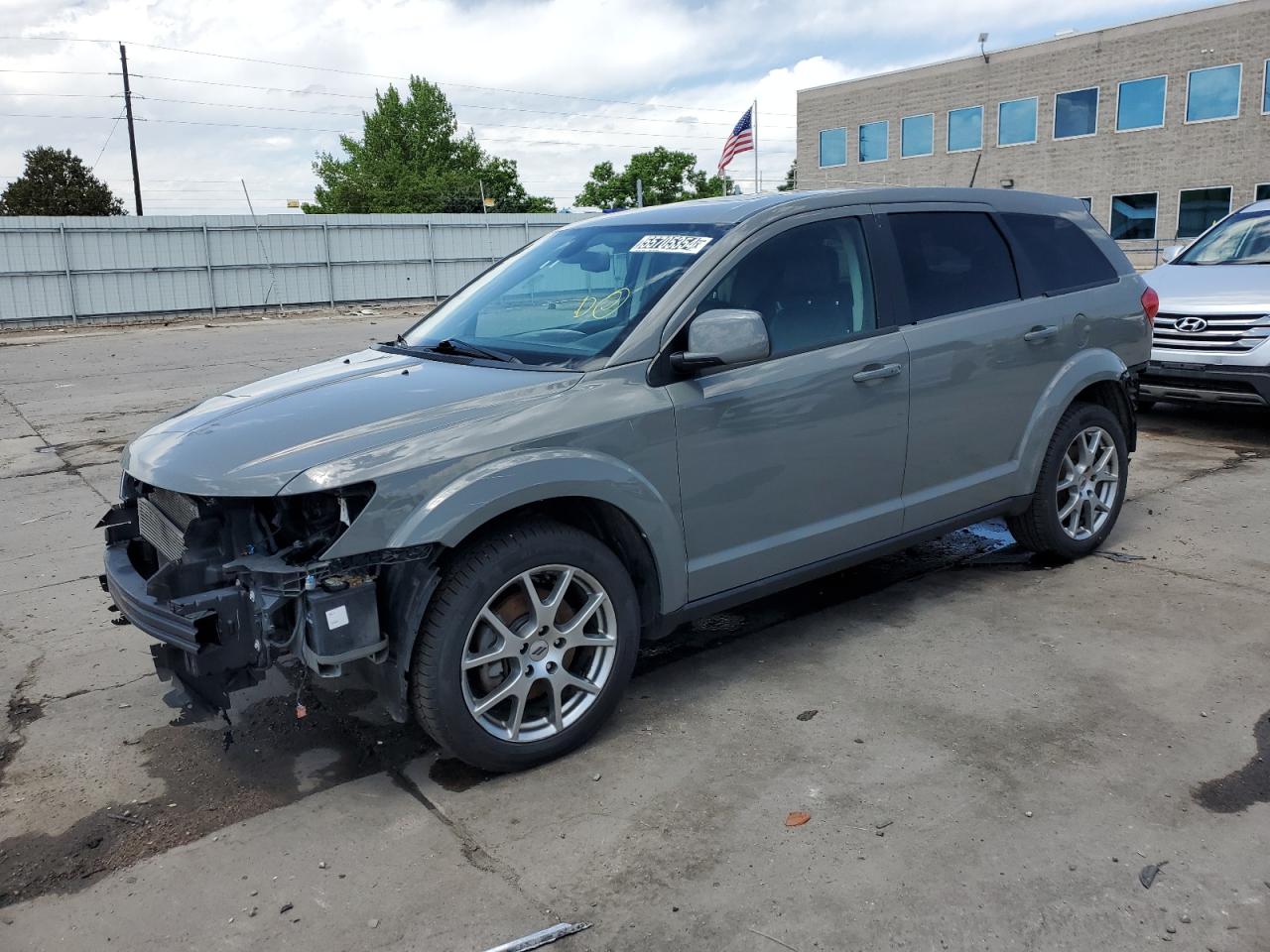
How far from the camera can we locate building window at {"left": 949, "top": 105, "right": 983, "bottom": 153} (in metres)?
39.4

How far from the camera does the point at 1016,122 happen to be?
126ft

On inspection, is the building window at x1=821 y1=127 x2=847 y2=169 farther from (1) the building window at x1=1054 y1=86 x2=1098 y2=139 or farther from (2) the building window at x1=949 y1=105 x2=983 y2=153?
(1) the building window at x1=1054 y1=86 x2=1098 y2=139

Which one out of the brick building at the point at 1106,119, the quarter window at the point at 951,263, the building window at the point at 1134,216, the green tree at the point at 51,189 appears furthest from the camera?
the green tree at the point at 51,189

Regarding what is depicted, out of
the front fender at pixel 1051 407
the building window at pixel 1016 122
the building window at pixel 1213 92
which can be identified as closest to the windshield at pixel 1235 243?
the front fender at pixel 1051 407

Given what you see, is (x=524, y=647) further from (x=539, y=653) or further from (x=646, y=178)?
(x=646, y=178)

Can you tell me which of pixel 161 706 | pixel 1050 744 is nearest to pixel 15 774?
pixel 161 706

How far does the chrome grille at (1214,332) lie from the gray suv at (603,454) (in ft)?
10.9

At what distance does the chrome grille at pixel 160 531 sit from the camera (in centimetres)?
336

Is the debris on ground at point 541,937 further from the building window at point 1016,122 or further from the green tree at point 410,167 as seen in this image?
the green tree at point 410,167

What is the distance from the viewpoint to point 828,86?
43875mm

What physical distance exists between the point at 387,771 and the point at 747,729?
123 cm

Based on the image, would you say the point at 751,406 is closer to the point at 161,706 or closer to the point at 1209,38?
the point at 161,706

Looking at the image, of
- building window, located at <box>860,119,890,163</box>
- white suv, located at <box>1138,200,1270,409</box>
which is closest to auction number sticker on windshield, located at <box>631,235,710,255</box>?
white suv, located at <box>1138,200,1270,409</box>

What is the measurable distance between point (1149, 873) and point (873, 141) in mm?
43401
